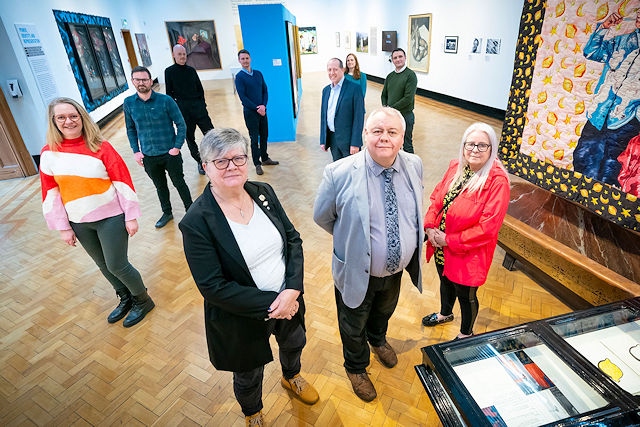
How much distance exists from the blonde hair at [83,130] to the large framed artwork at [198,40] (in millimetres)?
16605

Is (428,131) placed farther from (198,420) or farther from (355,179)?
(198,420)

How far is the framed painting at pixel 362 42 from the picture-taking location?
1555cm

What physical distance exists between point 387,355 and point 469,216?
1121mm

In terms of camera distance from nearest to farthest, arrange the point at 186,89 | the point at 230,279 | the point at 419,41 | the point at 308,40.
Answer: the point at 230,279 → the point at 186,89 → the point at 419,41 → the point at 308,40

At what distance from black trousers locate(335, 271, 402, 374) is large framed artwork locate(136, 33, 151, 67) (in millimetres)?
16711

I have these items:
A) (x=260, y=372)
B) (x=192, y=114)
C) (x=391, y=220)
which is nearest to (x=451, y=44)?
(x=192, y=114)

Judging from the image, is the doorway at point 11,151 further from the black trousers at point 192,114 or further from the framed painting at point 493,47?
the framed painting at point 493,47

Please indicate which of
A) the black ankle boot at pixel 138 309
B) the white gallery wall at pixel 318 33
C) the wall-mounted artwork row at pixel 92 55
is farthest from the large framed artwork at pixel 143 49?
the black ankle boot at pixel 138 309

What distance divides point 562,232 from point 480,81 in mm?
7183

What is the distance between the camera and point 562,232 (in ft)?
9.97

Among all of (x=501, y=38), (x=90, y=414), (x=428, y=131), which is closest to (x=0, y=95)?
(x=90, y=414)

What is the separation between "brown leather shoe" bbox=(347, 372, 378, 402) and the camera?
2.20 m

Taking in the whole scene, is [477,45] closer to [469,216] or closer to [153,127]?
[153,127]

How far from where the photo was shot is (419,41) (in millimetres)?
11234
